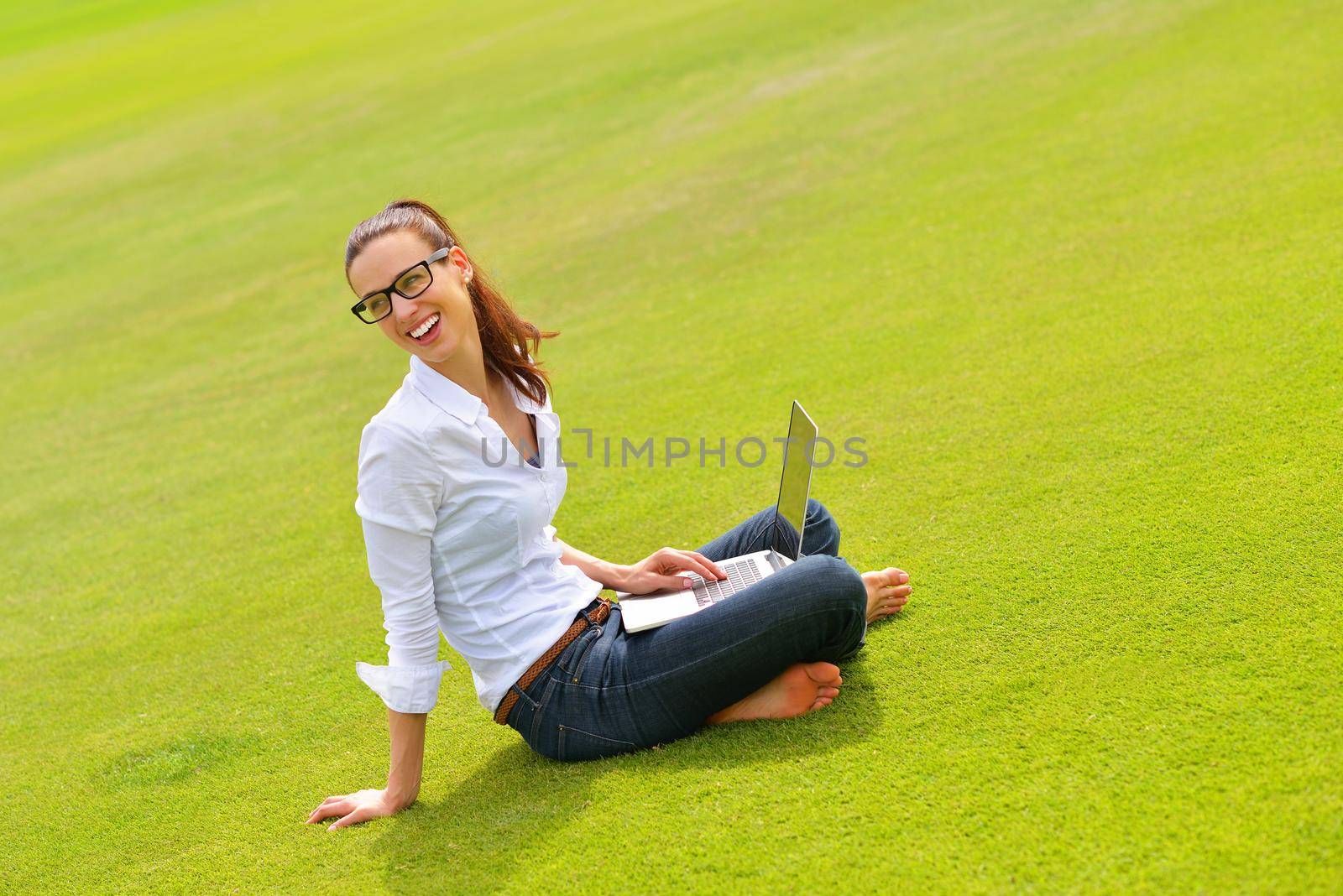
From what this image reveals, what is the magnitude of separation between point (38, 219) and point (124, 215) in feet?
4.42

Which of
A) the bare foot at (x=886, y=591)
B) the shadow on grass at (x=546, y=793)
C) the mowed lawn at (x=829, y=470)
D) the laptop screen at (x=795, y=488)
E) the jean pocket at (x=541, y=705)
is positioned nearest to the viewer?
the mowed lawn at (x=829, y=470)

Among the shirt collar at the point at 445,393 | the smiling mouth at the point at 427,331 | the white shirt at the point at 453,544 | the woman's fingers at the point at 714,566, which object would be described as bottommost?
the woman's fingers at the point at 714,566

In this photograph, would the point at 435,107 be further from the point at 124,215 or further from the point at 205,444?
the point at 205,444

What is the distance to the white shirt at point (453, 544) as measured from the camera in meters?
2.54

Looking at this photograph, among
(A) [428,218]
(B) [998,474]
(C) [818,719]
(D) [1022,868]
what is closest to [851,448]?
(B) [998,474]

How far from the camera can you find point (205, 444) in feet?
21.5

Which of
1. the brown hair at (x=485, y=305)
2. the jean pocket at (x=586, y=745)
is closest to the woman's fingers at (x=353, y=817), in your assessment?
the jean pocket at (x=586, y=745)

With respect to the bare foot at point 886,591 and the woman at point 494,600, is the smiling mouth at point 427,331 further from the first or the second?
the bare foot at point 886,591

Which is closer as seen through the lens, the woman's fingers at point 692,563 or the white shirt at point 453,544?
the white shirt at point 453,544

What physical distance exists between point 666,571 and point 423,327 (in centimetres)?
89

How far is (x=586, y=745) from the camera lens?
9.07 ft

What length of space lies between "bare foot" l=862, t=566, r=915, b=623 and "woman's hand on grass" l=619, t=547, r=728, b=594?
1.36ft

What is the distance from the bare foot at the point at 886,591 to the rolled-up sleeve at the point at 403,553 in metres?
1.17

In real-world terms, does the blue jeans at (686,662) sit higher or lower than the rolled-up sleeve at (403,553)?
lower
